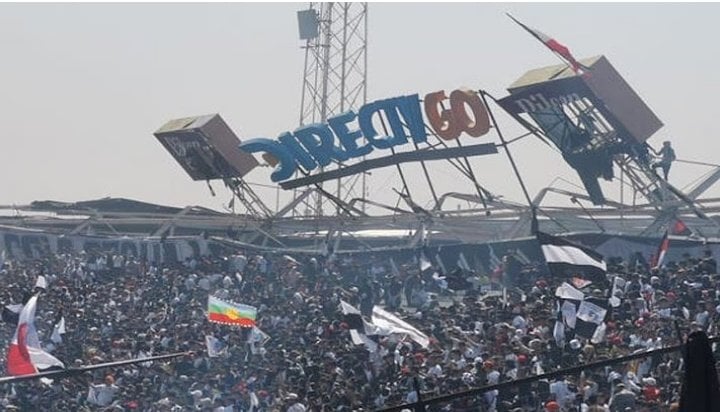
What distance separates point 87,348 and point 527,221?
8550 mm

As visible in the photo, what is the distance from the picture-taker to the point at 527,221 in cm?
2681

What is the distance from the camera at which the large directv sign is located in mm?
27359

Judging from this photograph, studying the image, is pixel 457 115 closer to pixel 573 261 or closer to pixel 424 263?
pixel 424 263

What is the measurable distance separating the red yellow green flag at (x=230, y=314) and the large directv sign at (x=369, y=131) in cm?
623

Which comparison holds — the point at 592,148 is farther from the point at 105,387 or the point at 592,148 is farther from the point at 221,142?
the point at 221,142

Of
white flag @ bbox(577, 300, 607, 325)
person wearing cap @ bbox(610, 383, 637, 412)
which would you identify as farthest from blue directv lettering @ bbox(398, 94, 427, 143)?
person wearing cap @ bbox(610, 383, 637, 412)

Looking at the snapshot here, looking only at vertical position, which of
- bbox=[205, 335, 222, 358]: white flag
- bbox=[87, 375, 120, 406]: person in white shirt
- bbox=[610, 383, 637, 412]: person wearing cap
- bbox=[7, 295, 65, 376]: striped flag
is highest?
bbox=[7, 295, 65, 376]: striped flag

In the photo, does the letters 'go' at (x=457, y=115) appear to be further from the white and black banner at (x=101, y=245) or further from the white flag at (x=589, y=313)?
the white flag at (x=589, y=313)

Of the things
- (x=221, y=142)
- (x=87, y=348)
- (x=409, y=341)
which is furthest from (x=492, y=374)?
(x=221, y=142)

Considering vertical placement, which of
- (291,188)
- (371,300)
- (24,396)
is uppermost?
(291,188)

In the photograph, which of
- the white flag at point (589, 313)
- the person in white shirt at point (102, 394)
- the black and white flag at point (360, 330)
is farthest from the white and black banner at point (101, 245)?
the white flag at point (589, 313)

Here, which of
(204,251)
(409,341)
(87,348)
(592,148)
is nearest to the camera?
(409,341)

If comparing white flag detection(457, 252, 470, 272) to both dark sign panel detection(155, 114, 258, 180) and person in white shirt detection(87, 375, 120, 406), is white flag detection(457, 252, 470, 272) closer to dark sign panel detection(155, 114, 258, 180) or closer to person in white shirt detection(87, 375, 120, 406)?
person in white shirt detection(87, 375, 120, 406)

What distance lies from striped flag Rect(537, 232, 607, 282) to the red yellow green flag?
7758mm
